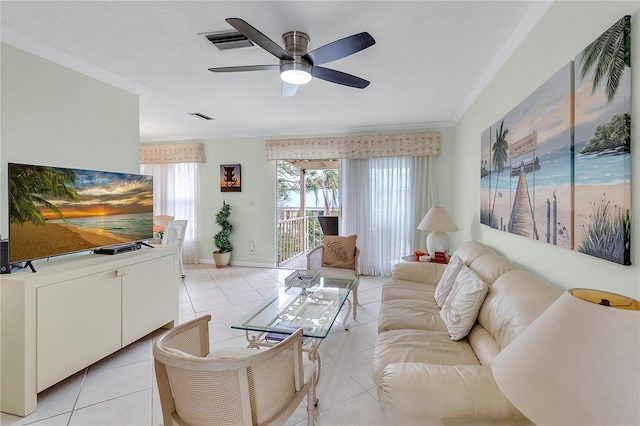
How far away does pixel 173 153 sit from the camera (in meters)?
5.62

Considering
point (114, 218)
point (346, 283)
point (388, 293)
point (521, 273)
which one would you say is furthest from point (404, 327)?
point (114, 218)

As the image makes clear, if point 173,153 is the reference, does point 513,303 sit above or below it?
below

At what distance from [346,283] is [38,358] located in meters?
2.32

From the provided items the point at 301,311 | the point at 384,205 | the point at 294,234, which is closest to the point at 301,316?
the point at 301,311

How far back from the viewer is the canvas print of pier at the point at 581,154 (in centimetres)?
111

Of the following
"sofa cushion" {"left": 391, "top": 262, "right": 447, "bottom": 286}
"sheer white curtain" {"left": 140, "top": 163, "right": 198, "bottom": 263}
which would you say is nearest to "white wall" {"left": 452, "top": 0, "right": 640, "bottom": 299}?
"sofa cushion" {"left": 391, "top": 262, "right": 447, "bottom": 286}

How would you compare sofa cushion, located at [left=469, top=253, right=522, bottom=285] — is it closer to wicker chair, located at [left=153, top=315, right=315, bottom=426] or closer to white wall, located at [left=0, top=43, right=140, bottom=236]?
wicker chair, located at [left=153, top=315, right=315, bottom=426]

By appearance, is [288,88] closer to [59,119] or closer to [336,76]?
[336,76]

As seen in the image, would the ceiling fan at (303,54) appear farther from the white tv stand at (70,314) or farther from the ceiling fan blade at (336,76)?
the white tv stand at (70,314)

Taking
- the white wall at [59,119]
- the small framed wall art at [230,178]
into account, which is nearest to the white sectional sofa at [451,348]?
the white wall at [59,119]

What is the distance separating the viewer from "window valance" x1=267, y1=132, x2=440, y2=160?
15.2 ft

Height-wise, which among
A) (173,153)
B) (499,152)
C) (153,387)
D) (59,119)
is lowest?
(153,387)

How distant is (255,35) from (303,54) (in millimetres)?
528

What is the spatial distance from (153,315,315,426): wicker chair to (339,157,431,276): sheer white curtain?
369 centimetres
